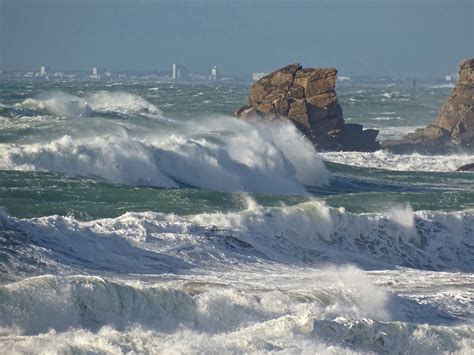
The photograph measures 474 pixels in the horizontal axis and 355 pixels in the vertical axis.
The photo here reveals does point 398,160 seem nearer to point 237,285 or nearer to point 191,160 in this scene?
point 191,160

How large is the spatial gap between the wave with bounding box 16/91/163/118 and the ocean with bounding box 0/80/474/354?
5314 mm

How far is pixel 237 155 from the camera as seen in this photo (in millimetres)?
39500

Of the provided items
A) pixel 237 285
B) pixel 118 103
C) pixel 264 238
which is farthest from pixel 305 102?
pixel 237 285

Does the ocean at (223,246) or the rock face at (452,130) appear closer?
the ocean at (223,246)

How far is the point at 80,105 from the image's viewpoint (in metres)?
55.3

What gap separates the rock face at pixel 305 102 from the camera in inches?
1924

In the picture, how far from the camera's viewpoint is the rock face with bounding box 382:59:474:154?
2104 inches

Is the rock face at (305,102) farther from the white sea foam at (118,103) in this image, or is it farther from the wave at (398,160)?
the white sea foam at (118,103)

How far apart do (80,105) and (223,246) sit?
32.9 meters

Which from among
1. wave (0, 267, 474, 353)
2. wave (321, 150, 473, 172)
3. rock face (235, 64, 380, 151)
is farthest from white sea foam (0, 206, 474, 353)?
rock face (235, 64, 380, 151)

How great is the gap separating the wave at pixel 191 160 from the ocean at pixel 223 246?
7 cm

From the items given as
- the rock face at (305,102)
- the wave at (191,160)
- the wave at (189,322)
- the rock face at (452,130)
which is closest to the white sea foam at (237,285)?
the wave at (189,322)

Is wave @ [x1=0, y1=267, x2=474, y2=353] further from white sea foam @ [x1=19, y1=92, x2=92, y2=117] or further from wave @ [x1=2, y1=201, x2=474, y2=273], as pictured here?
white sea foam @ [x1=19, y1=92, x2=92, y2=117]

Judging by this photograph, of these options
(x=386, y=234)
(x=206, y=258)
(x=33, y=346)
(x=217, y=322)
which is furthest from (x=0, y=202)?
(x=33, y=346)
